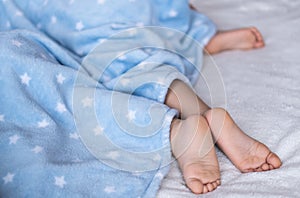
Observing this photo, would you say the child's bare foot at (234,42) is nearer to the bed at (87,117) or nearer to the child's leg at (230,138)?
the bed at (87,117)

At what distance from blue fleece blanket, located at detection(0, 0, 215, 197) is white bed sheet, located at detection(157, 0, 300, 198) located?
0.25 ft

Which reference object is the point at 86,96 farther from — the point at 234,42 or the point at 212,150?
the point at 234,42

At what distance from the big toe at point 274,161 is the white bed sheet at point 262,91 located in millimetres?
12

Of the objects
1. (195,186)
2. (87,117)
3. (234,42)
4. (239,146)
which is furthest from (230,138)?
(234,42)

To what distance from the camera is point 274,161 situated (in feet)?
2.65

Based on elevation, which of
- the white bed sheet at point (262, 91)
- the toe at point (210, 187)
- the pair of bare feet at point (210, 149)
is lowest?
the white bed sheet at point (262, 91)

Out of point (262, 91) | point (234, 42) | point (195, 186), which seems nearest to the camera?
point (195, 186)

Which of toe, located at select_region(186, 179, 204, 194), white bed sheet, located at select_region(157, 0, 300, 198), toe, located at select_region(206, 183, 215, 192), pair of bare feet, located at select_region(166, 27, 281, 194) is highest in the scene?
pair of bare feet, located at select_region(166, 27, 281, 194)

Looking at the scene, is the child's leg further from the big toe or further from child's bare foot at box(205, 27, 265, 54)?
child's bare foot at box(205, 27, 265, 54)

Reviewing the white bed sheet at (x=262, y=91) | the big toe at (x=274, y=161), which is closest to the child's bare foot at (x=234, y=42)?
the white bed sheet at (x=262, y=91)

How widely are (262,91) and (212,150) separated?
0.88 ft

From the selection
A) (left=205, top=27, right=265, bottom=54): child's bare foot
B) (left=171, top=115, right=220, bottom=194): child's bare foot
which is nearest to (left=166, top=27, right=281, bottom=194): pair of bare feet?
(left=171, top=115, right=220, bottom=194): child's bare foot

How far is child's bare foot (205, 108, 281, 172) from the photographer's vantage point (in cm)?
81

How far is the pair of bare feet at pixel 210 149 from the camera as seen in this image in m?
0.79
